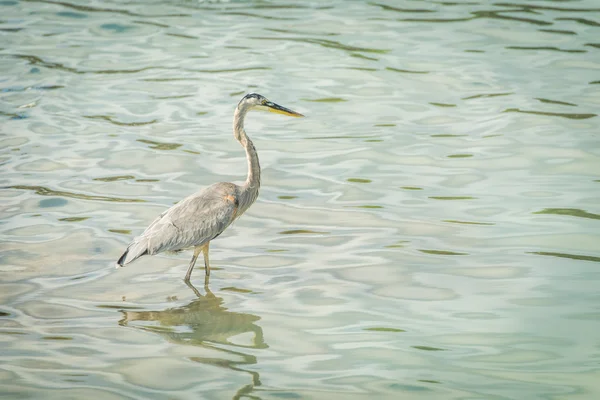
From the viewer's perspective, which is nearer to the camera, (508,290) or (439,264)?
(508,290)

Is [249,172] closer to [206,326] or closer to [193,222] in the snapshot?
[193,222]

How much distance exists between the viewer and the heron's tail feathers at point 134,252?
791 cm

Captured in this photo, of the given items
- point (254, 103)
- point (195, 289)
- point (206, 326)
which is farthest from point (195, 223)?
point (254, 103)

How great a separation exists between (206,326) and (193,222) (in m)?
1.19

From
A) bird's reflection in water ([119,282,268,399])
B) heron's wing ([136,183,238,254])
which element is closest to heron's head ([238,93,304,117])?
heron's wing ([136,183,238,254])

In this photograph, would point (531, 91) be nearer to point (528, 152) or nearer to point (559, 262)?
point (528, 152)

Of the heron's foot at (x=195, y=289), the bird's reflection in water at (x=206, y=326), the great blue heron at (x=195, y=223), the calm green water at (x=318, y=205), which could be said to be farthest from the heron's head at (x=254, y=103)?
the bird's reflection in water at (x=206, y=326)

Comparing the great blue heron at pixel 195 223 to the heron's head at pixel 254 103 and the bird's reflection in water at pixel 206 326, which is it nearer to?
the bird's reflection in water at pixel 206 326

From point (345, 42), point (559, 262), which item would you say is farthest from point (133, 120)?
point (559, 262)

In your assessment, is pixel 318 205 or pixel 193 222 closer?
pixel 193 222

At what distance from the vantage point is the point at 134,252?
7.97 m

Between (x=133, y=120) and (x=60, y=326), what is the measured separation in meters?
6.79

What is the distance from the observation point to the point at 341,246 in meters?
9.21

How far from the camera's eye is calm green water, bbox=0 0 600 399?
264 inches
